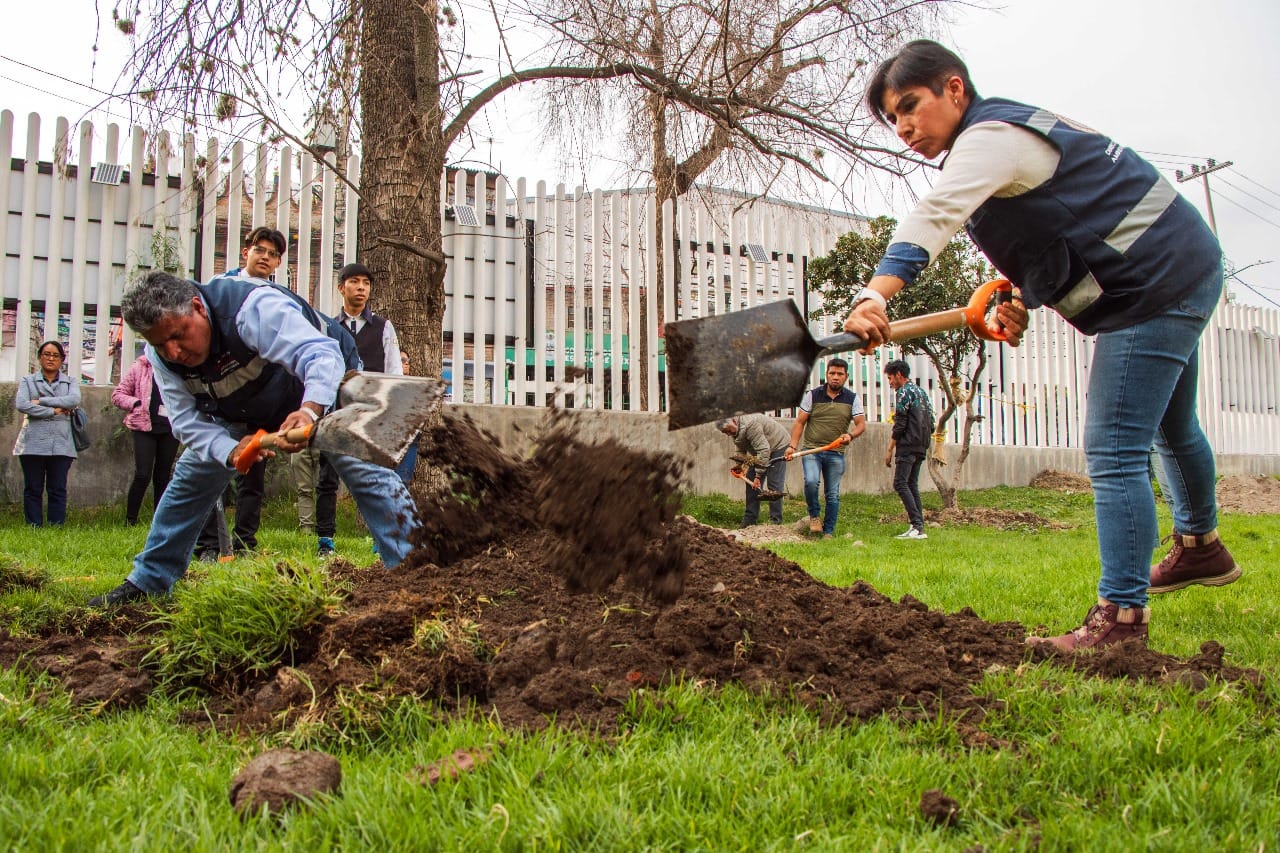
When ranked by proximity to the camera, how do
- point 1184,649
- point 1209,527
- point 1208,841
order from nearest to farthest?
point 1208,841 → point 1184,649 → point 1209,527

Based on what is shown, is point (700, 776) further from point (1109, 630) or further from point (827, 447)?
point (827, 447)

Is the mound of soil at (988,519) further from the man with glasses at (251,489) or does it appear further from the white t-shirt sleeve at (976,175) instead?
the white t-shirt sleeve at (976,175)

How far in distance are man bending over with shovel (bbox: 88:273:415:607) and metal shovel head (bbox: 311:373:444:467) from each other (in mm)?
110

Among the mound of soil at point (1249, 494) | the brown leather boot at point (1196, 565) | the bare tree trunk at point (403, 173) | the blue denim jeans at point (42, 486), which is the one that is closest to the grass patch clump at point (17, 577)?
the bare tree trunk at point (403, 173)

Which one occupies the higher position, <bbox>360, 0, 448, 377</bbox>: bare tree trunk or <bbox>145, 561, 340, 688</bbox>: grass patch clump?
<bbox>360, 0, 448, 377</bbox>: bare tree trunk

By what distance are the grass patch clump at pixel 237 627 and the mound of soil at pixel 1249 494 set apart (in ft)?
40.3

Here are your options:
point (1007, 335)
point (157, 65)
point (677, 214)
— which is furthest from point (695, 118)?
point (1007, 335)

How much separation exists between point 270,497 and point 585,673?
6625 millimetres

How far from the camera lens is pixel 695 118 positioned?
7449 millimetres

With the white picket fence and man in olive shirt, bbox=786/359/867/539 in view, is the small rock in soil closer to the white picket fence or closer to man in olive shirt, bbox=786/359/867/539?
the white picket fence

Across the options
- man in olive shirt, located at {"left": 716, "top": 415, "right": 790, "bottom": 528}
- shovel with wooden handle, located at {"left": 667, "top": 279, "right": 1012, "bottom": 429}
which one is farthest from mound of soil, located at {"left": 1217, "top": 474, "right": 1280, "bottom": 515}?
shovel with wooden handle, located at {"left": 667, "top": 279, "right": 1012, "bottom": 429}

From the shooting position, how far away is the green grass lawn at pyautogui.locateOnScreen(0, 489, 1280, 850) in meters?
1.61

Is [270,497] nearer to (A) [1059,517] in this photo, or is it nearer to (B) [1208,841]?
(B) [1208,841]

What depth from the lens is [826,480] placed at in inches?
344
